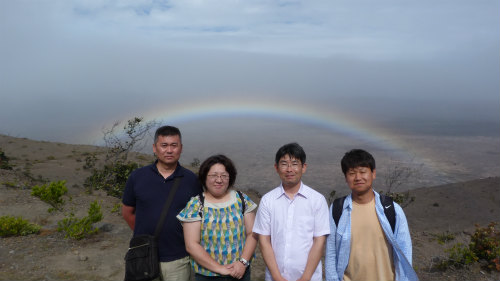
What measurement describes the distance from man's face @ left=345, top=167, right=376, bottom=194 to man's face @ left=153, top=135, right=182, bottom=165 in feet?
5.90

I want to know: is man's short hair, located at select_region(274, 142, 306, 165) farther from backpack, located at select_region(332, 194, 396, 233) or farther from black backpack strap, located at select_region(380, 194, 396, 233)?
black backpack strap, located at select_region(380, 194, 396, 233)

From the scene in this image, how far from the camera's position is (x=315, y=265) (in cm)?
320

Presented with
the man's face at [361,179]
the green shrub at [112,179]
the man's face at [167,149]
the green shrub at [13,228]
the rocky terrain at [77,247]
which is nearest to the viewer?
the man's face at [361,179]

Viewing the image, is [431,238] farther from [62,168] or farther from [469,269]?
[62,168]

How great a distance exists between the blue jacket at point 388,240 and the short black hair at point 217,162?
1.06m

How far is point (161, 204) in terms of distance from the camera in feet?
11.2

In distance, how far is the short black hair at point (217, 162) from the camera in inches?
134

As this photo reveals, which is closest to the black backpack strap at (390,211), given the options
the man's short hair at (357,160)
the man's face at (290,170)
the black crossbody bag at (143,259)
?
the man's short hair at (357,160)

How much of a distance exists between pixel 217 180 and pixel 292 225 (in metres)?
0.83

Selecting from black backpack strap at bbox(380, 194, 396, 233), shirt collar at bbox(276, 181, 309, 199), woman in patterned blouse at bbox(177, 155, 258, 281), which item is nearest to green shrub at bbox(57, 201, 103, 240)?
woman in patterned blouse at bbox(177, 155, 258, 281)

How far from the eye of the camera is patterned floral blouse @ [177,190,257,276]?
3219 millimetres

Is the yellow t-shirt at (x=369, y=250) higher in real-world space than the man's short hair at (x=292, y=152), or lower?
lower

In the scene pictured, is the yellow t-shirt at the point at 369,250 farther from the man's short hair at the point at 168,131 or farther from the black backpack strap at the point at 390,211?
the man's short hair at the point at 168,131

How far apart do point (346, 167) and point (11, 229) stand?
7.65m
